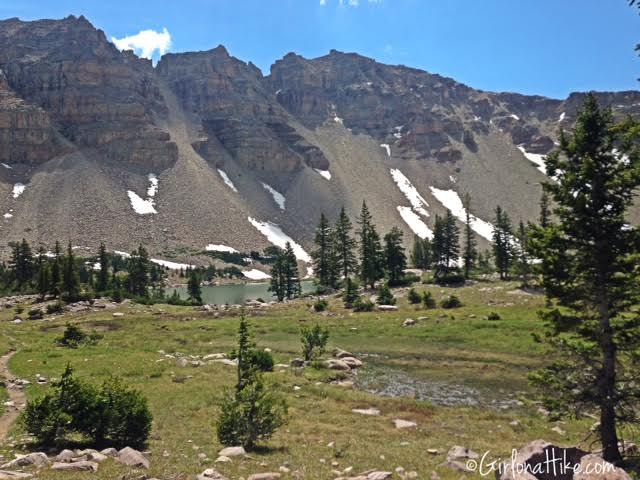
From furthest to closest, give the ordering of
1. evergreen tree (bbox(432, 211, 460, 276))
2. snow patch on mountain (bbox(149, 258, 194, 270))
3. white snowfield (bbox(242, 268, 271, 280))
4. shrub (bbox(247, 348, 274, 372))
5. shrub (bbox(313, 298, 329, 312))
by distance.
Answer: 1. white snowfield (bbox(242, 268, 271, 280))
2. snow patch on mountain (bbox(149, 258, 194, 270))
3. evergreen tree (bbox(432, 211, 460, 276))
4. shrub (bbox(313, 298, 329, 312))
5. shrub (bbox(247, 348, 274, 372))

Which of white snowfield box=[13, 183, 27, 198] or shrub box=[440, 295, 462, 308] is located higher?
white snowfield box=[13, 183, 27, 198]

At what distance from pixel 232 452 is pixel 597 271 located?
1285 centimetres

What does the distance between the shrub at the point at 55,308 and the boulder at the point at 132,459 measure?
56.2 m

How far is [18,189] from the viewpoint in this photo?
178 meters

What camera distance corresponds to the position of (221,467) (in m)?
13.5

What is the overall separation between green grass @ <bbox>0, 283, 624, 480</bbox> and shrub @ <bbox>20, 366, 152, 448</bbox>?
96 centimetres

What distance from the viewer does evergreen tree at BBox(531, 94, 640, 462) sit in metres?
13.8

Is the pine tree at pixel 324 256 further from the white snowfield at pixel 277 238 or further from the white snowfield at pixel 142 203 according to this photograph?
the white snowfield at pixel 142 203

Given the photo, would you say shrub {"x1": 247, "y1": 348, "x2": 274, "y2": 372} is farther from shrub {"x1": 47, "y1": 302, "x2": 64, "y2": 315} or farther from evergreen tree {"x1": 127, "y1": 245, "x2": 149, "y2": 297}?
evergreen tree {"x1": 127, "y1": 245, "x2": 149, "y2": 297}

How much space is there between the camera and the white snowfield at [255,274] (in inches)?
6422

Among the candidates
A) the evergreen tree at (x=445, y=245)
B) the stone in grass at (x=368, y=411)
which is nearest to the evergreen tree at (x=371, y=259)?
the evergreen tree at (x=445, y=245)

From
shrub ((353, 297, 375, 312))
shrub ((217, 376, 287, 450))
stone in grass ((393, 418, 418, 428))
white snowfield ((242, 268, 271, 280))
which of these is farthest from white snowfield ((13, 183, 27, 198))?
stone in grass ((393, 418, 418, 428))

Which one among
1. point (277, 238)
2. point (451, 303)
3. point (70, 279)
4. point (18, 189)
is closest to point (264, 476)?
point (451, 303)

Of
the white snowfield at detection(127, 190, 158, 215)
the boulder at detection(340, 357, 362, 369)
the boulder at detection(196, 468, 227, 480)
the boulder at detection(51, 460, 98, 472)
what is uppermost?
the white snowfield at detection(127, 190, 158, 215)
